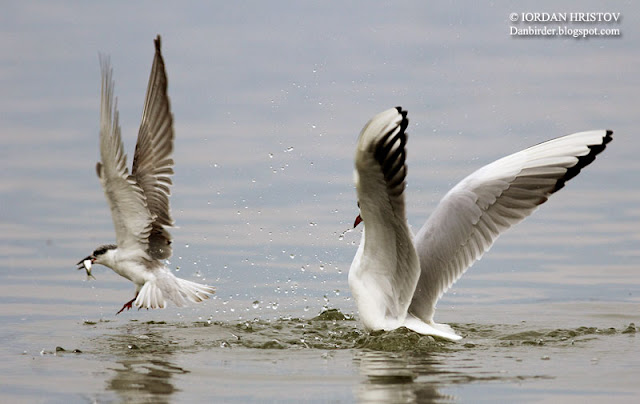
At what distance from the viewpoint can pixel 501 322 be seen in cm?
1054

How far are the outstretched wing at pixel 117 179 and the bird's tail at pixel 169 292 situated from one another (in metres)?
0.48

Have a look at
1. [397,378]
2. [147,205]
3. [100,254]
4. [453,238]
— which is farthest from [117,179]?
[397,378]

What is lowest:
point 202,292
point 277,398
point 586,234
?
point 277,398

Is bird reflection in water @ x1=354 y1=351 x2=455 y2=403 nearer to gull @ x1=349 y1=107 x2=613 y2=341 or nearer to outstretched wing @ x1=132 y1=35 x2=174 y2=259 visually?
gull @ x1=349 y1=107 x2=613 y2=341

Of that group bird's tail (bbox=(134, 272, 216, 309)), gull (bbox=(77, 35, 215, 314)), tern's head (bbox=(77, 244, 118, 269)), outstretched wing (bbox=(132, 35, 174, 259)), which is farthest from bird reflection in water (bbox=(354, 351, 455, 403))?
tern's head (bbox=(77, 244, 118, 269))

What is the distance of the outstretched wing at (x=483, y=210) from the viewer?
9.42m

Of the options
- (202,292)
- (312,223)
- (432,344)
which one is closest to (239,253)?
(312,223)

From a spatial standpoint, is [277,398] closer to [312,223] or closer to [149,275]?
[149,275]

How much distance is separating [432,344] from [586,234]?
5.01 meters

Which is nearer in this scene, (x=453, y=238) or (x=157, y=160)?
(x=453, y=238)

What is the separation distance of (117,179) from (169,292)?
1.19 m

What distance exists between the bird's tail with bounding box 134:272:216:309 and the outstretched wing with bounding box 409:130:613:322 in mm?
2276

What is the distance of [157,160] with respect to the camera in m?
11.7

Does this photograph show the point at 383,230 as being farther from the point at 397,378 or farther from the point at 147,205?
the point at 147,205
